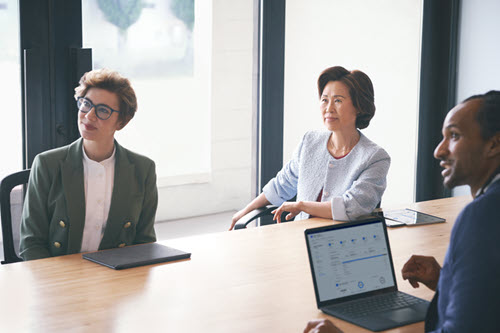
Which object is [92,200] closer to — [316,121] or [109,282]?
[109,282]

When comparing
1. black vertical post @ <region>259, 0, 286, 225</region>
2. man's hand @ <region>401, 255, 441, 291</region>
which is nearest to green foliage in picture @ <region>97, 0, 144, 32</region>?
black vertical post @ <region>259, 0, 286, 225</region>

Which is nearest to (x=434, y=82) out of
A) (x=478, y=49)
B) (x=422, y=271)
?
(x=478, y=49)

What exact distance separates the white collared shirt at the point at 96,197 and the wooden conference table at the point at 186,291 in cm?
25

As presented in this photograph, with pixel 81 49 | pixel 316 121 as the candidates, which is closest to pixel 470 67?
pixel 316 121

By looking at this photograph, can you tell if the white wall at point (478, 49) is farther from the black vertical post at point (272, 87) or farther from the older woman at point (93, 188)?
the older woman at point (93, 188)

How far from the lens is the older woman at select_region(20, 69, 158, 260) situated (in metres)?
2.61

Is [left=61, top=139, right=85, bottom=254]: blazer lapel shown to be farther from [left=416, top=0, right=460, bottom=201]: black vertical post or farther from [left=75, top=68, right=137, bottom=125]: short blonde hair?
[left=416, top=0, right=460, bottom=201]: black vertical post

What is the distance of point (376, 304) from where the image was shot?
206cm

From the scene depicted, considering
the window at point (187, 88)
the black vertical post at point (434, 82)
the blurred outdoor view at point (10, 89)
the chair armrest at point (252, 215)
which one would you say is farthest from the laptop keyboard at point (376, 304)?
the black vertical post at point (434, 82)

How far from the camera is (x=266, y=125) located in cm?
408

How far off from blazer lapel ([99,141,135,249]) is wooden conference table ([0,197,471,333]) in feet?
0.75

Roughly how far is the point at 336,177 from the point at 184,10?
1276 mm

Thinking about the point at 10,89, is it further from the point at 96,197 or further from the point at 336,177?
the point at 336,177

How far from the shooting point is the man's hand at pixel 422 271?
2.12 m
